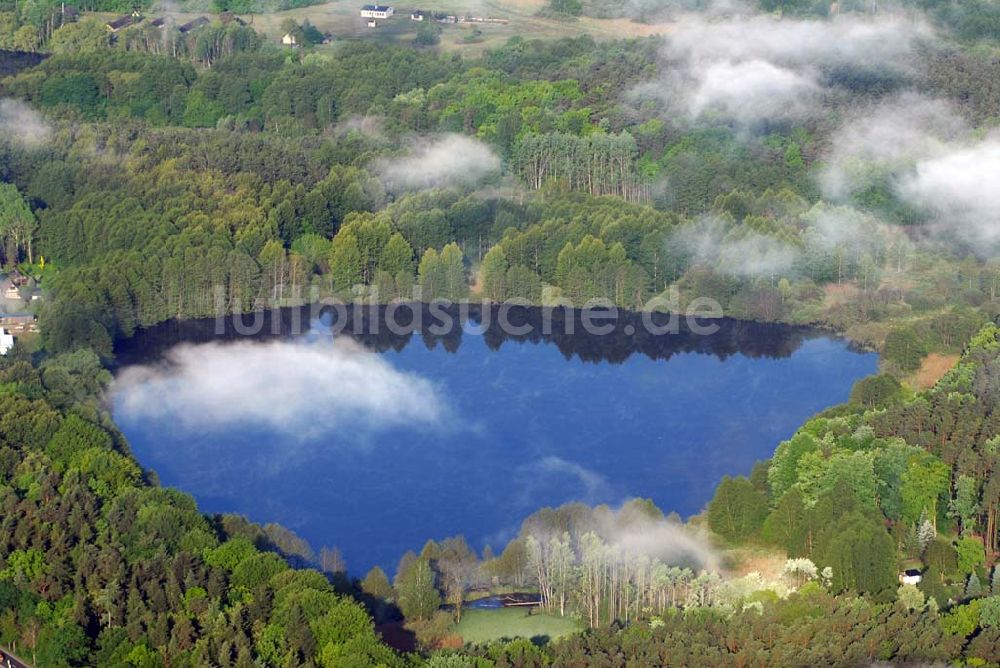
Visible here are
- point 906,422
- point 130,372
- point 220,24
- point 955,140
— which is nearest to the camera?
point 906,422

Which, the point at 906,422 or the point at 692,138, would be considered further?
the point at 692,138

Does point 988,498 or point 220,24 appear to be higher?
point 220,24

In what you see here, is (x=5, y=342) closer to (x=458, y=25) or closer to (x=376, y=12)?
(x=376, y=12)

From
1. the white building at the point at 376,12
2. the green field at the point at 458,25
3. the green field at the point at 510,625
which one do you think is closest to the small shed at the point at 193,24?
the green field at the point at 458,25

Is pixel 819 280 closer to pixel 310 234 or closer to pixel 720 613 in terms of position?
pixel 310 234

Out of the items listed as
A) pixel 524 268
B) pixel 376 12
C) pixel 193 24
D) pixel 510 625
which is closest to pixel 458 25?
pixel 376 12

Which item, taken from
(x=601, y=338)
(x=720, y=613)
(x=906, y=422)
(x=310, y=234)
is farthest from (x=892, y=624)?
(x=310, y=234)

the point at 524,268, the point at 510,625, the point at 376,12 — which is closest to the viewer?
the point at 510,625
